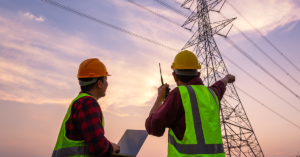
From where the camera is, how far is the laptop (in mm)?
2189

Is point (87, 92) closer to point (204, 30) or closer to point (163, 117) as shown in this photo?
point (163, 117)

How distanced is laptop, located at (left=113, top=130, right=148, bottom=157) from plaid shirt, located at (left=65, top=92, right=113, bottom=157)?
472mm

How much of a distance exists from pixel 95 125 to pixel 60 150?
34cm

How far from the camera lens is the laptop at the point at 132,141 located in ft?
7.18

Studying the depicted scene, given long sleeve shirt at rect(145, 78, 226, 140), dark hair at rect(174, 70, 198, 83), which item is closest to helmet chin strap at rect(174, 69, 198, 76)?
dark hair at rect(174, 70, 198, 83)

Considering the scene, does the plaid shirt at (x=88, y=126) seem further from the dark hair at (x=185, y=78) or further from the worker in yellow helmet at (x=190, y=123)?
the dark hair at (x=185, y=78)

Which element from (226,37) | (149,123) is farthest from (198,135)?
(226,37)

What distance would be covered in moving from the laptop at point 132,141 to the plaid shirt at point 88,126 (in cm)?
47

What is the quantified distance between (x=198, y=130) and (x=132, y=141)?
83 centimetres

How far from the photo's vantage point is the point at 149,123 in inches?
72.9

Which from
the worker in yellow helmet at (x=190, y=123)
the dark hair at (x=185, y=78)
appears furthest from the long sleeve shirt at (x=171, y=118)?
the dark hair at (x=185, y=78)

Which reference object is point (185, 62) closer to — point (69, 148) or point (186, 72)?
point (186, 72)

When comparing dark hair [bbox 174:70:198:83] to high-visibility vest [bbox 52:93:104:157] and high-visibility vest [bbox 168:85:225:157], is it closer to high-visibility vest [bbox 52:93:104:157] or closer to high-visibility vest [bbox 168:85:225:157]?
high-visibility vest [bbox 168:85:225:157]

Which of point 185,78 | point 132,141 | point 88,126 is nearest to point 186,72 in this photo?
point 185,78
